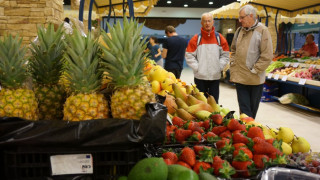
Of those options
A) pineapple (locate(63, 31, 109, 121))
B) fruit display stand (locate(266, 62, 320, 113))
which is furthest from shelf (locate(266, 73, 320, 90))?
pineapple (locate(63, 31, 109, 121))

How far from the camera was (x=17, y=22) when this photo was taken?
4.56 meters

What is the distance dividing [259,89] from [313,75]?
9.52ft

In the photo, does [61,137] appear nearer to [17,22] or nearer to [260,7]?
[17,22]

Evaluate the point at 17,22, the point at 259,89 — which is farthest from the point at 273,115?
the point at 17,22

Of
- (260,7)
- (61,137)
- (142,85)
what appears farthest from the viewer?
→ (260,7)

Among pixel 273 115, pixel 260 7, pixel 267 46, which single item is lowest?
pixel 273 115

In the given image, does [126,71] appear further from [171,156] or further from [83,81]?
[171,156]

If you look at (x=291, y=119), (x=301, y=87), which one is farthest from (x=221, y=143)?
(x=301, y=87)

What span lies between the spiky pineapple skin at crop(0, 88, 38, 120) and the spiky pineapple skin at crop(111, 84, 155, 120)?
1.19 feet

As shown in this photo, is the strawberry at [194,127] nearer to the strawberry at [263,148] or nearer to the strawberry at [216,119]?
the strawberry at [216,119]

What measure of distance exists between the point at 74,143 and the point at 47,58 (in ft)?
1.80

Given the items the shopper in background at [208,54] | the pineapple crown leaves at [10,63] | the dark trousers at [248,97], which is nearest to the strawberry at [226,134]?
the pineapple crown leaves at [10,63]

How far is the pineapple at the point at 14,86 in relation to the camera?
1201mm

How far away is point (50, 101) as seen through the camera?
1397 mm
